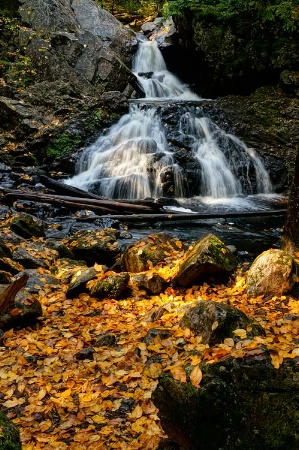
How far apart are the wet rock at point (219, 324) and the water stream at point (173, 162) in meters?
8.26

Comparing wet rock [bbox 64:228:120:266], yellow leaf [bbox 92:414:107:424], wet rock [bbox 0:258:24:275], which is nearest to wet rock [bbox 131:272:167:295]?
wet rock [bbox 64:228:120:266]

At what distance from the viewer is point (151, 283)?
6.17m

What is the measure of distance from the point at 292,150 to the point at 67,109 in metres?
10.1

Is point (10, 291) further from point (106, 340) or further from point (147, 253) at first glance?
point (147, 253)

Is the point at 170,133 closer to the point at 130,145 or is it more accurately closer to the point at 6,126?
the point at 130,145

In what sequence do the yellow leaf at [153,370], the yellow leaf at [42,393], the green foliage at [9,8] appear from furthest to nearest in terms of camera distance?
the green foliage at [9,8] → the yellow leaf at [153,370] → the yellow leaf at [42,393]

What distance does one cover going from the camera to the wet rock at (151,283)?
6.15 m

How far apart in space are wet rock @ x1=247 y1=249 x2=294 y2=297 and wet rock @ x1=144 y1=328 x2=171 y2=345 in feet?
6.39

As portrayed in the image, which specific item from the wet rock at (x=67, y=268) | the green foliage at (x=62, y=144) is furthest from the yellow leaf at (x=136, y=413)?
the green foliage at (x=62, y=144)

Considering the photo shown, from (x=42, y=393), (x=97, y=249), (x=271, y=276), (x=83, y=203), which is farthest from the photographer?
(x=83, y=203)

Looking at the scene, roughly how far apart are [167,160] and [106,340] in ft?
34.4

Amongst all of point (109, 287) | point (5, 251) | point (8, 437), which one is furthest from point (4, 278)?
point (8, 437)

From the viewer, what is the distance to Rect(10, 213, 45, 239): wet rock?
28.4 feet

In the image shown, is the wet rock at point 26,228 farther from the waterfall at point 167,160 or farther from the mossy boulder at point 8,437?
the mossy boulder at point 8,437
